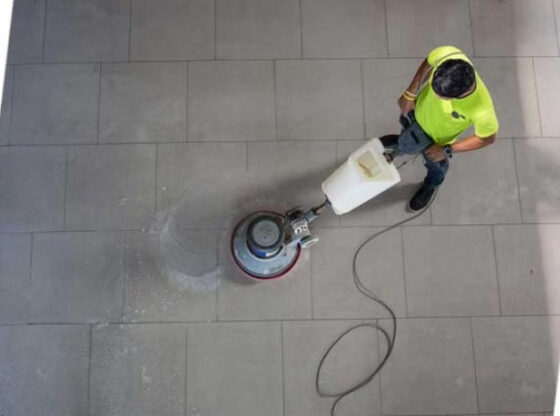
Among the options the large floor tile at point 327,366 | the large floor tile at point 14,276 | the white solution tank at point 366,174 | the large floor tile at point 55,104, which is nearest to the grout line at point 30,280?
the large floor tile at point 14,276

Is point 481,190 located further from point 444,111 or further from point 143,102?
point 143,102

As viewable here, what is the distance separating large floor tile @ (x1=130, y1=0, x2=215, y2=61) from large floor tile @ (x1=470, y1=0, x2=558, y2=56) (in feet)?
4.92

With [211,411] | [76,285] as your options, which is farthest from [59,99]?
[211,411]

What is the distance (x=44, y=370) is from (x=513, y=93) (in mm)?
→ 2791

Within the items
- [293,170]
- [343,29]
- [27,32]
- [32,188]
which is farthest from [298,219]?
[27,32]

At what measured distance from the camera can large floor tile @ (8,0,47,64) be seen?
2.61 m

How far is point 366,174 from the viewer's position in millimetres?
1995

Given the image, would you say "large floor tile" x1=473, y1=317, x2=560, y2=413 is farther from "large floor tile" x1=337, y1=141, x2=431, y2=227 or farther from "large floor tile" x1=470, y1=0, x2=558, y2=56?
"large floor tile" x1=470, y1=0, x2=558, y2=56

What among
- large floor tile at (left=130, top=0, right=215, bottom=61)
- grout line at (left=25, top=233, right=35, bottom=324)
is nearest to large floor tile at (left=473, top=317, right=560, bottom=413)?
large floor tile at (left=130, top=0, right=215, bottom=61)

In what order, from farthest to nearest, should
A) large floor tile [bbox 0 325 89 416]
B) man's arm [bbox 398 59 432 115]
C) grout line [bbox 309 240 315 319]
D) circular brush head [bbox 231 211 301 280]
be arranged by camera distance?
grout line [bbox 309 240 315 319] < large floor tile [bbox 0 325 89 416] < circular brush head [bbox 231 211 301 280] < man's arm [bbox 398 59 432 115]

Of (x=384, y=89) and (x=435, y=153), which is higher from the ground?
(x=384, y=89)

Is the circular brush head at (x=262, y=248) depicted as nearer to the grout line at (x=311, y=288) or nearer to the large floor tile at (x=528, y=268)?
the grout line at (x=311, y=288)

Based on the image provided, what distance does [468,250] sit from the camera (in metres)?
2.44

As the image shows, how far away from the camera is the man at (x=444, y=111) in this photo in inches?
67.2
